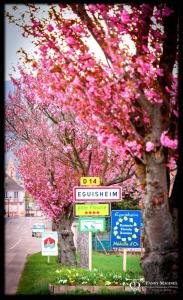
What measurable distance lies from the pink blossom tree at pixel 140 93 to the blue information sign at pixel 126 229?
5.49 metres

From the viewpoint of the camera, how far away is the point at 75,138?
54.7 feet

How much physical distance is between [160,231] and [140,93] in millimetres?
1898

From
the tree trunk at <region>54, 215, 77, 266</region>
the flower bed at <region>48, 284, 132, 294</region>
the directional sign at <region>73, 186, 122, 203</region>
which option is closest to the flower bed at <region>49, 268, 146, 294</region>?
the flower bed at <region>48, 284, 132, 294</region>

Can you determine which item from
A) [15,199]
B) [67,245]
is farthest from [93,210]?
[15,199]

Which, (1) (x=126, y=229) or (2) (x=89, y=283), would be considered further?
(1) (x=126, y=229)

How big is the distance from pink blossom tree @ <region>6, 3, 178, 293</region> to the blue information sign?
5.49 meters

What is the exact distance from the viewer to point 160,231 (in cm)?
687

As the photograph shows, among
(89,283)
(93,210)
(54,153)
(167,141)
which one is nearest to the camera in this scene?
(167,141)

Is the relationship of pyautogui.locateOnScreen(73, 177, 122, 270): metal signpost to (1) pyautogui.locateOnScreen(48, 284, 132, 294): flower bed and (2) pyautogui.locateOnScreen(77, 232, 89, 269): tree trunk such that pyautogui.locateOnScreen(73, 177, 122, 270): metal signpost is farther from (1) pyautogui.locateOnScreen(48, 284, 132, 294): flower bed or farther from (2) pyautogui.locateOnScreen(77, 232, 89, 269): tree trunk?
(2) pyautogui.locateOnScreen(77, 232, 89, 269): tree trunk

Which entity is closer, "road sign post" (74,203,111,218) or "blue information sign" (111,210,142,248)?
"road sign post" (74,203,111,218)

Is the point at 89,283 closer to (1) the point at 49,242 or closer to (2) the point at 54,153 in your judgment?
(1) the point at 49,242

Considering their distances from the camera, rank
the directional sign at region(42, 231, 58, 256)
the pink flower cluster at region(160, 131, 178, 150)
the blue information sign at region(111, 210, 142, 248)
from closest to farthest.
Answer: the pink flower cluster at region(160, 131, 178, 150) < the blue information sign at region(111, 210, 142, 248) < the directional sign at region(42, 231, 58, 256)

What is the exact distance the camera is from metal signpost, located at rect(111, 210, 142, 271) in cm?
1272

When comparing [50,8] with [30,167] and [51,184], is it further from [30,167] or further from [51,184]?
[30,167]
